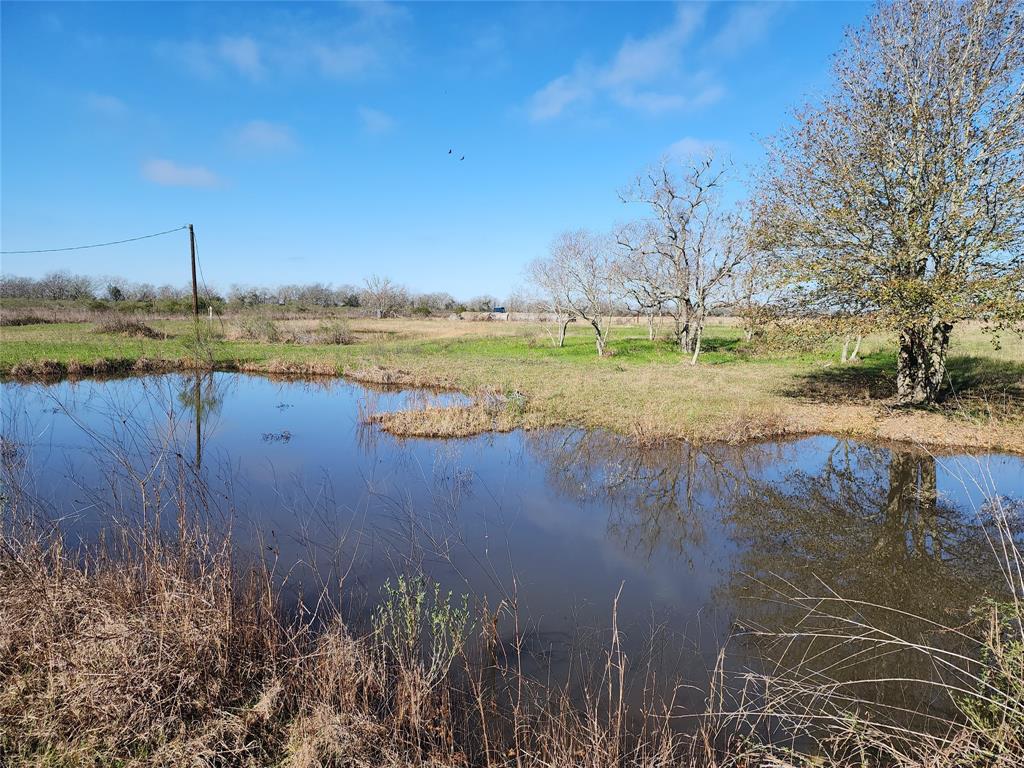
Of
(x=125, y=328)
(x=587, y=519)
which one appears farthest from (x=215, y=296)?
(x=587, y=519)

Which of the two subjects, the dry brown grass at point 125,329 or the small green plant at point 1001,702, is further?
the dry brown grass at point 125,329

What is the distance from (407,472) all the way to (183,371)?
17.3m

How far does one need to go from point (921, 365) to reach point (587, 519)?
1269 cm

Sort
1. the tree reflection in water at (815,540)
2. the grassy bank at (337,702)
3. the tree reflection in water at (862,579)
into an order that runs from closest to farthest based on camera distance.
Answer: the grassy bank at (337,702) < the tree reflection in water at (862,579) < the tree reflection in water at (815,540)

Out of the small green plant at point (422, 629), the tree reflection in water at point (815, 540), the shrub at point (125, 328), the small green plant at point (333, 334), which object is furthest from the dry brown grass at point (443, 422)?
the shrub at point (125, 328)

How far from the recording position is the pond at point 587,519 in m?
5.46

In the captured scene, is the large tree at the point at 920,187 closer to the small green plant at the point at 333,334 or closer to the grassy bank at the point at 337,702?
the grassy bank at the point at 337,702

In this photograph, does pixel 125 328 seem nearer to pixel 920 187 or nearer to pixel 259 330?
pixel 259 330

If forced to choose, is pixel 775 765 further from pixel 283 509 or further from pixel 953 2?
pixel 953 2

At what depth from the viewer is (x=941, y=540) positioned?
7.54 meters

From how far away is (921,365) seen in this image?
14594mm

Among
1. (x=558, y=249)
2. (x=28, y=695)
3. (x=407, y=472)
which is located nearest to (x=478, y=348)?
(x=558, y=249)

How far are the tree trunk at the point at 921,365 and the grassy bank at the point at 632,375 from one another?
0.52m

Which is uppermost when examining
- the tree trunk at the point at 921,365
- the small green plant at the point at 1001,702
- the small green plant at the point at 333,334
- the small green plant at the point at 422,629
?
the small green plant at the point at 333,334
